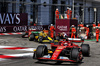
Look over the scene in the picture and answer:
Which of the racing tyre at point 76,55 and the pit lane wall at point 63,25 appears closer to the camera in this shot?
the racing tyre at point 76,55

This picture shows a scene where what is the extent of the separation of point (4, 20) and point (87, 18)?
2569 centimetres

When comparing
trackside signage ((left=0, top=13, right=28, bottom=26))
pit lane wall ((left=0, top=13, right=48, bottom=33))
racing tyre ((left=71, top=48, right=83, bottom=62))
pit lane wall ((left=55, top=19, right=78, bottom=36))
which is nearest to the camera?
racing tyre ((left=71, top=48, right=83, bottom=62))

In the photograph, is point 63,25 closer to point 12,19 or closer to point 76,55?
point 12,19

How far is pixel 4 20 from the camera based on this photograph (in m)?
25.6

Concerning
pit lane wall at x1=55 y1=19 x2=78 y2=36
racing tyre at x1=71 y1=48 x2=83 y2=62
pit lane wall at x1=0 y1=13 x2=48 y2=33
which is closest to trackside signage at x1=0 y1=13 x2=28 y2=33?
pit lane wall at x1=0 y1=13 x2=48 y2=33

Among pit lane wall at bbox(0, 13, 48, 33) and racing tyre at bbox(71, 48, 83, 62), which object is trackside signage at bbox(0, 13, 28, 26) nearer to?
pit lane wall at bbox(0, 13, 48, 33)

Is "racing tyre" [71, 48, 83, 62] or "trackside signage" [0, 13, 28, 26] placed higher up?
"trackside signage" [0, 13, 28, 26]

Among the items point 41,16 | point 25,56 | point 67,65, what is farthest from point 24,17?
point 67,65

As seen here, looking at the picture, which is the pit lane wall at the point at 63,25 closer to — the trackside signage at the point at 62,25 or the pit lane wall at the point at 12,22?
the trackside signage at the point at 62,25

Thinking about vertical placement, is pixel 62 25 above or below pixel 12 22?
below

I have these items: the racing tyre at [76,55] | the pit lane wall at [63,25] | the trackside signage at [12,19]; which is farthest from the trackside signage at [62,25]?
the racing tyre at [76,55]

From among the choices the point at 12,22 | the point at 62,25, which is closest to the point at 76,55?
the point at 62,25

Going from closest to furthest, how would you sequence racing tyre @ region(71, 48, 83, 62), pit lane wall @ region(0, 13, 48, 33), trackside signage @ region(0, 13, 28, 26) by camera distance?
1. racing tyre @ region(71, 48, 83, 62)
2. pit lane wall @ region(0, 13, 48, 33)
3. trackside signage @ region(0, 13, 28, 26)

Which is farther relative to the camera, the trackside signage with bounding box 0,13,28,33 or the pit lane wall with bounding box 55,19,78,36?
the trackside signage with bounding box 0,13,28,33
